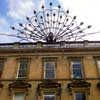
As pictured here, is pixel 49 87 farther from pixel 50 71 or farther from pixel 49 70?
pixel 49 70

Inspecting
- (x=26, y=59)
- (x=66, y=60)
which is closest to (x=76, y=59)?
(x=66, y=60)

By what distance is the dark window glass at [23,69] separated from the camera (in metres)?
17.6

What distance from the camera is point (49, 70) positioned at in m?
17.8

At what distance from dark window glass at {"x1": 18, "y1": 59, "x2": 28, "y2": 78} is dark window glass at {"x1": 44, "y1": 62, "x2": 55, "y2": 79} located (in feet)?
6.87

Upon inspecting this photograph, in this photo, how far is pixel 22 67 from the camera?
1814cm

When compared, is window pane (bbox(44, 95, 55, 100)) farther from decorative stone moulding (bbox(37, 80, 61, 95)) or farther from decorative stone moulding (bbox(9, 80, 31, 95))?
decorative stone moulding (bbox(9, 80, 31, 95))

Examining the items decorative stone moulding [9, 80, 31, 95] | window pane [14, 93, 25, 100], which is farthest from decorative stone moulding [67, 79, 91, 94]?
window pane [14, 93, 25, 100]

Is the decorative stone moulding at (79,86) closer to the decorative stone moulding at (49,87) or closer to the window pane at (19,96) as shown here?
the decorative stone moulding at (49,87)

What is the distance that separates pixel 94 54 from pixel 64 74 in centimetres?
415

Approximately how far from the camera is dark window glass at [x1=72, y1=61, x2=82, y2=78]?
17266 millimetres

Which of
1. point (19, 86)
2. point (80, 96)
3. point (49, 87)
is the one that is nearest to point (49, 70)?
point (49, 87)

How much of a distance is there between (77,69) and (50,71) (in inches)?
113

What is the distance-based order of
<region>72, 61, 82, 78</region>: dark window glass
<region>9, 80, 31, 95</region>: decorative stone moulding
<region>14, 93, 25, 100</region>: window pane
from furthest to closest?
1. <region>72, 61, 82, 78</region>: dark window glass
2. <region>9, 80, 31, 95</region>: decorative stone moulding
3. <region>14, 93, 25, 100</region>: window pane

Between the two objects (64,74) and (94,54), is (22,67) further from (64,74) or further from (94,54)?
(94,54)
